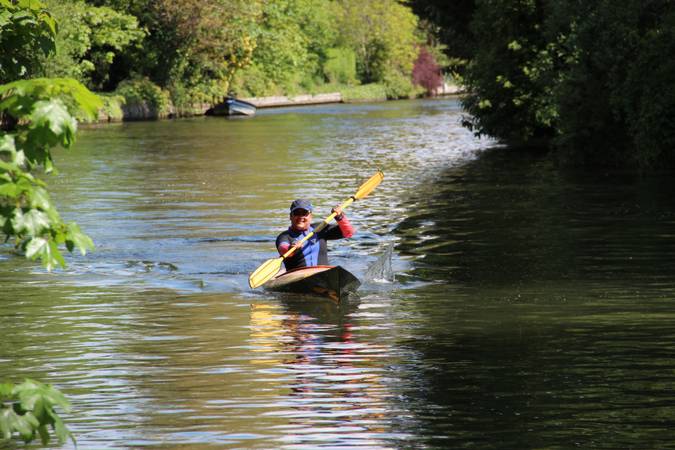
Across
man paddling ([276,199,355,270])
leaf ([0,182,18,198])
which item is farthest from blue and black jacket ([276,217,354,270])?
leaf ([0,182,18,198])

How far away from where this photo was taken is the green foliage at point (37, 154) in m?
5.15

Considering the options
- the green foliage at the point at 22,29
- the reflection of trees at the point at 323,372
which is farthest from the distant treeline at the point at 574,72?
the green foliage at the point at 22,29

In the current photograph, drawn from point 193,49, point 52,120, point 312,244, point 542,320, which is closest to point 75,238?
point 52,120

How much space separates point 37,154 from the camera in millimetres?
5359

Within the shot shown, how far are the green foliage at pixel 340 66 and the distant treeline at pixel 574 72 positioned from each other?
5370 centimetres

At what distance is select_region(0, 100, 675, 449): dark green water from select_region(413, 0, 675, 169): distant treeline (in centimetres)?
179

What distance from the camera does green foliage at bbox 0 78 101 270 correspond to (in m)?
5.15

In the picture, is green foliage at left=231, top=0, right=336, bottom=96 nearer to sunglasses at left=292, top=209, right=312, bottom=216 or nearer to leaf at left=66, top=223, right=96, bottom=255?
sunglasses at left=292, top=209, right=312, bottom=216

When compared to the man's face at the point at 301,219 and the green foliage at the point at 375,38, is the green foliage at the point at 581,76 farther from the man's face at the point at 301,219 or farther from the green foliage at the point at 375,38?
the green foliage at the point at 375,38

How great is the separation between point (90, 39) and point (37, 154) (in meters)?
63.3

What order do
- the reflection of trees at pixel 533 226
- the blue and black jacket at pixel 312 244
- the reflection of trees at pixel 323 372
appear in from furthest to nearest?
1. the reflection of trees at pixel 533 226
2. the blue and black jacket at pixel 312 244
3. the reflection of trees at pixel 323 372

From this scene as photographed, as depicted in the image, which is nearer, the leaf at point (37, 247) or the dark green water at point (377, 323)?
the leaf at point (37, 247)

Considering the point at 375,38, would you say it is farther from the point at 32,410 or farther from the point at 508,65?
the point at 32,410

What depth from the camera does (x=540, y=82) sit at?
35.1m
